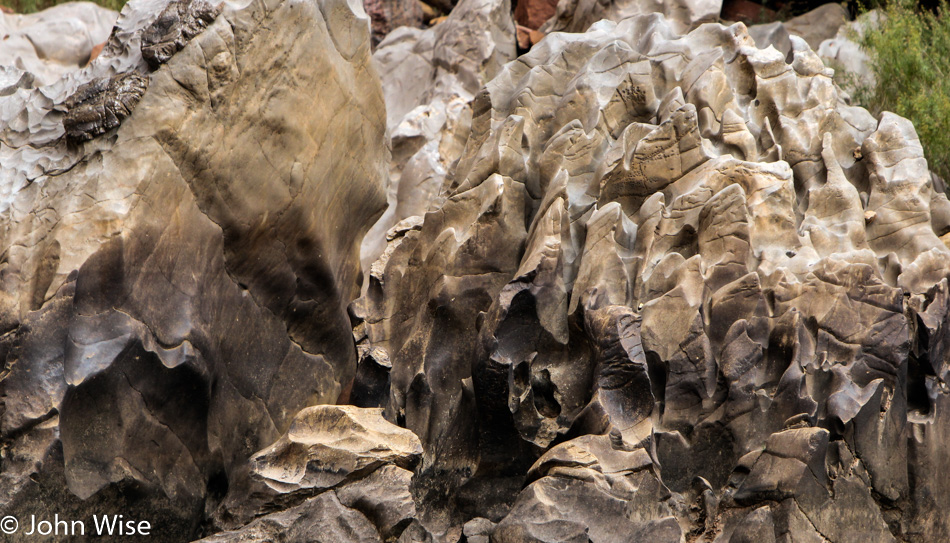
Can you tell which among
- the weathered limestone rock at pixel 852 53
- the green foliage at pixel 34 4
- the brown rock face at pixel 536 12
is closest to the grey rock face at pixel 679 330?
the weathered limestone rock at pixel 852 53

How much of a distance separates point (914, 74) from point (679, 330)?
667cm

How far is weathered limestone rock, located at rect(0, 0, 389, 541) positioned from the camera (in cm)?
561

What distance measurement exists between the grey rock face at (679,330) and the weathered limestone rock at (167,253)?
1.07 metres

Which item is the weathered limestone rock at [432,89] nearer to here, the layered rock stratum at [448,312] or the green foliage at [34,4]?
the layered rock stratum at [448,312]

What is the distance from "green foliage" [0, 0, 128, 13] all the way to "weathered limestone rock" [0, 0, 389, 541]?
11192 millimetres

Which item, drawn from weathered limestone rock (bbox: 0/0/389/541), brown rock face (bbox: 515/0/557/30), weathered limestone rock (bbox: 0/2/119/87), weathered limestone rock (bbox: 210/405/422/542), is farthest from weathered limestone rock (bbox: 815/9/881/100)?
weathered limestone rock (bbox: 0/2/119/87)

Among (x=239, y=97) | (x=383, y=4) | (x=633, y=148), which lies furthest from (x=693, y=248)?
(x=383, y=4)

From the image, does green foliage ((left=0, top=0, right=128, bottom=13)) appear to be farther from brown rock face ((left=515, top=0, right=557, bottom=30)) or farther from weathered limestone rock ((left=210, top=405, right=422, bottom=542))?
weathered limestone rock ((left=210, top=405, right=422, bottom=542))

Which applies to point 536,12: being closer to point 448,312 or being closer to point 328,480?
point 448,312

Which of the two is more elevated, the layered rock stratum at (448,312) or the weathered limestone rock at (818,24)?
the layered rock stratum at (448,312)

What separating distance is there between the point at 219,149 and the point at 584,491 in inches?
134

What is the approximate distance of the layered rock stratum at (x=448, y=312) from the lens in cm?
569

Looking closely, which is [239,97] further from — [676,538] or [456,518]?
[676,538]

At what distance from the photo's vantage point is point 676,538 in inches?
217
